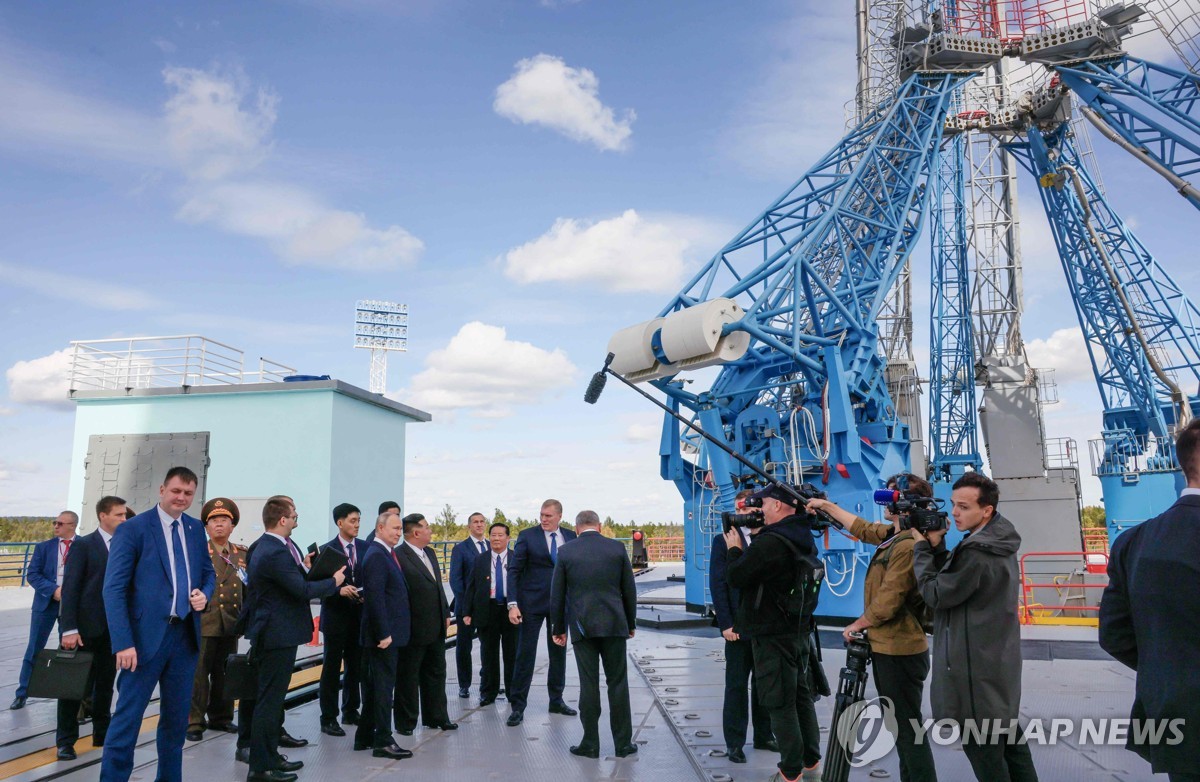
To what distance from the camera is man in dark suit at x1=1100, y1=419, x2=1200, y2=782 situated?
2.82 meters

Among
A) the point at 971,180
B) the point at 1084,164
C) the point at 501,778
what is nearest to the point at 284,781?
the point at 501,778

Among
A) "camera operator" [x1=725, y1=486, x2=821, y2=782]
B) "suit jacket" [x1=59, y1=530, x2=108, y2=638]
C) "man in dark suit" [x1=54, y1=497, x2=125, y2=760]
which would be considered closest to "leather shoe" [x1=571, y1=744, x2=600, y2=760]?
"camera operator" [x1=725, y1=486, x2=821, y2=782]

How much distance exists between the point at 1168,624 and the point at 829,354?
10931 millimetres

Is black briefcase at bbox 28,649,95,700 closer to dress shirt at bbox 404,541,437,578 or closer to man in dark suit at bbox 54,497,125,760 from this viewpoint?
man in dark suit at bbox 54,497,125,760

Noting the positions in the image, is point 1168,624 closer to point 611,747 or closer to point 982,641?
point 982,641

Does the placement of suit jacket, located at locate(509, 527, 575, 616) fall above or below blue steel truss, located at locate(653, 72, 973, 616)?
below

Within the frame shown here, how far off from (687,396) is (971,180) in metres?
16.7

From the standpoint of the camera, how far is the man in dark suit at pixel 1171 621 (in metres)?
2.82

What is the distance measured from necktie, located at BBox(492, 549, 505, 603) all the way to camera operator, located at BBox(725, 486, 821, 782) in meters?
3.66

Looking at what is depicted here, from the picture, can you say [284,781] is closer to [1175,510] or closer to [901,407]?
[1175,510]

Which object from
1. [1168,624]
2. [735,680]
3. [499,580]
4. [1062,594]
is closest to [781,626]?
[735,680]

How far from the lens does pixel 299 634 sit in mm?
5562

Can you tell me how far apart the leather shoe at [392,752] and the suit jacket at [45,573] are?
3677mm

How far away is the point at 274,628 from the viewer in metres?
5.45
